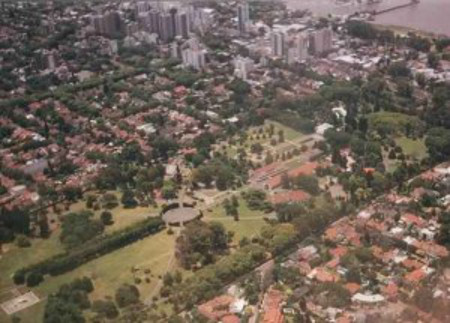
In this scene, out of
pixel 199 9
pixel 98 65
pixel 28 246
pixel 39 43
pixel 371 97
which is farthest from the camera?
pixel 199 9

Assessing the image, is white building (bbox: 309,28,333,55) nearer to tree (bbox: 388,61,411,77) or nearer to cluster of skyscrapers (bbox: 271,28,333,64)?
cluster of skyscrapers (bbox: 271,28,333,64)

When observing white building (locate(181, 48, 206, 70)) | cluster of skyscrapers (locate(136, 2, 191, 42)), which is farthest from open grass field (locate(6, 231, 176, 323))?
cluster of skyscrapers (locate(136, 2, 191, 42))

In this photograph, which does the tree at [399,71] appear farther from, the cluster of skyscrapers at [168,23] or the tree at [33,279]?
the tree at [33,279]

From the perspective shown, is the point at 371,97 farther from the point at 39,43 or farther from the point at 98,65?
the point at 39,43

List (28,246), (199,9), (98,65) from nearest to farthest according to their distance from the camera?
(28,246) → (98,65) → (199,9)

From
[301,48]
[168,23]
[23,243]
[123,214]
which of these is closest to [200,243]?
[123,214]

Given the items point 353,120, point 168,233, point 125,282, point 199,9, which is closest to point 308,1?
point 199,9

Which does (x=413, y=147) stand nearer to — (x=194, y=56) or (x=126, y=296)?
(x=126, y=296)
